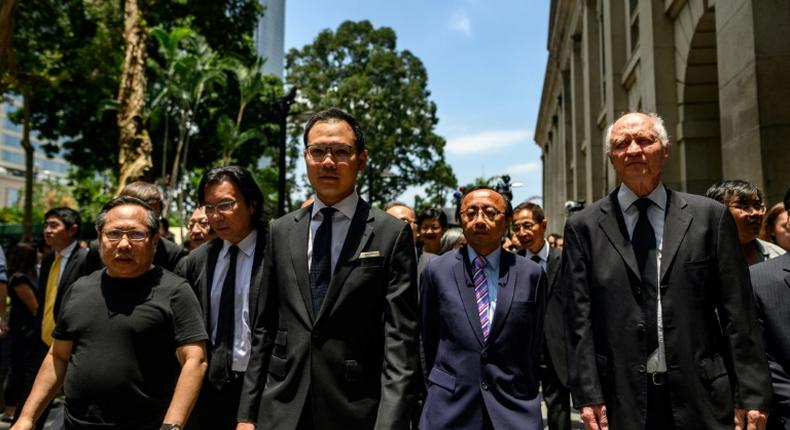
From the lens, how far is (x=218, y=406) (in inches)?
130

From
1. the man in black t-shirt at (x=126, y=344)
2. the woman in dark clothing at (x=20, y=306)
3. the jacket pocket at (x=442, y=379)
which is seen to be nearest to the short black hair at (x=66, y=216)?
the woman in dark clothing at (x=20, y=306)

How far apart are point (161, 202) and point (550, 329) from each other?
3.52m

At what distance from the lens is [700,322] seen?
269cm

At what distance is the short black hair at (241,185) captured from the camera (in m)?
3.55

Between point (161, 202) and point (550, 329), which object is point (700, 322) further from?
point (161, 202)

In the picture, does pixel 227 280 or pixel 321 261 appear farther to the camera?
pixel 227 280

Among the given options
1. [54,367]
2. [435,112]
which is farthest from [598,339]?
[435,112]

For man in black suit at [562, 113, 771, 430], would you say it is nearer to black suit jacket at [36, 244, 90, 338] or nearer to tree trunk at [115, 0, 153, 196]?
black suit jacket at [36, 244, 90, 338]

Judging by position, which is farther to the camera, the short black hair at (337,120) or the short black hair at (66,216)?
the short black hair at (66,216)

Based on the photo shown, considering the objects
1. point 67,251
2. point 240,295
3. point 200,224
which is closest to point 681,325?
point 240,295

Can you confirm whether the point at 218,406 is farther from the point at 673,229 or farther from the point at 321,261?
the point at 673,229

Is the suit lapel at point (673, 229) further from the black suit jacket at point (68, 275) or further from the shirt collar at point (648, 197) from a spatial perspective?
the black suit jacket at point (68, 275)

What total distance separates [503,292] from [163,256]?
2.35 metres

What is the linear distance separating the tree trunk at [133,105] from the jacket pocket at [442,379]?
8817 millimetres
